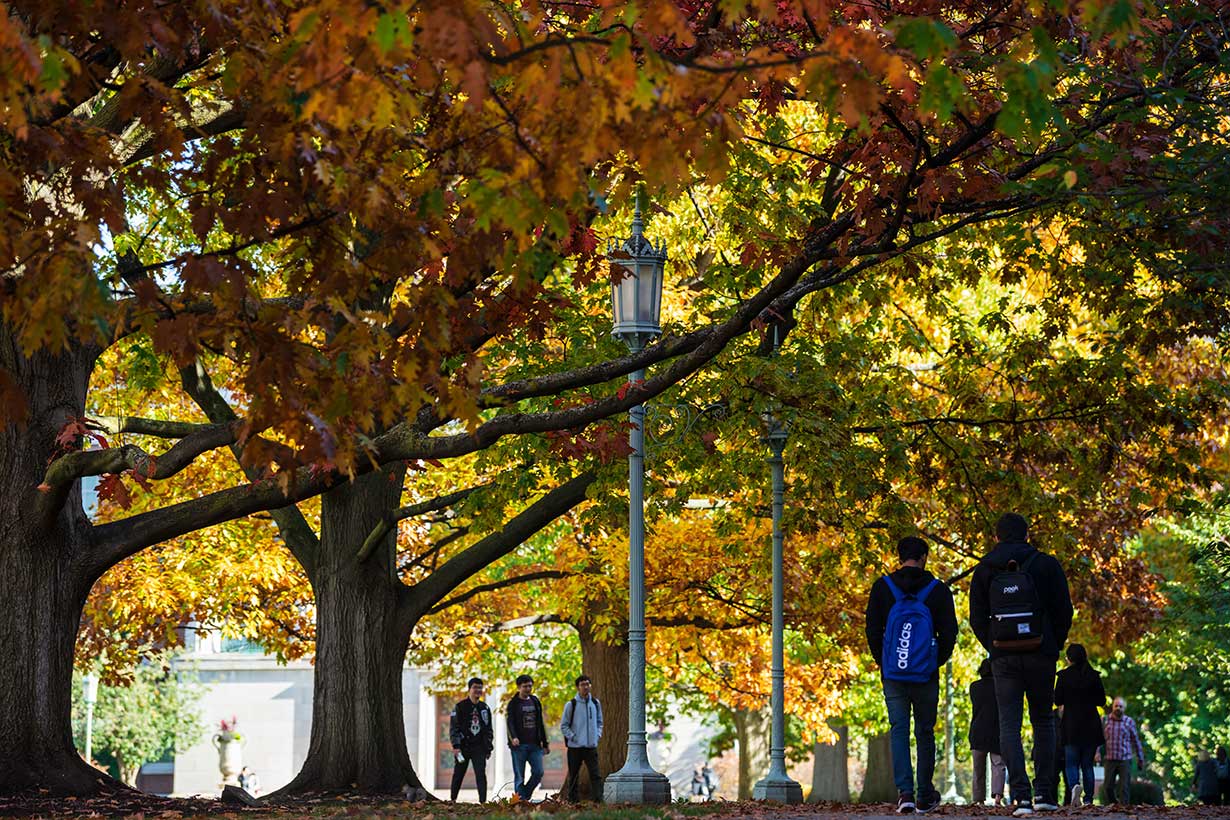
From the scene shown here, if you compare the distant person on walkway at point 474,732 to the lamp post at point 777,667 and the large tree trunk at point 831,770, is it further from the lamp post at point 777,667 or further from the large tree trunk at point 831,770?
the large tree trunk at point 831,770

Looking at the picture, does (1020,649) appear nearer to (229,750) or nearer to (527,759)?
(527,759)

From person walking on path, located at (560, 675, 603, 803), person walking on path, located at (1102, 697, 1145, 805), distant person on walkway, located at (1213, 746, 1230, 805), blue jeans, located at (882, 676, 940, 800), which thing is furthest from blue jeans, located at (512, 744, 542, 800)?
distant person on walkway, located at (1213, 746, 1230, 805)

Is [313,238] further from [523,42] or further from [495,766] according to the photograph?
[495,766]

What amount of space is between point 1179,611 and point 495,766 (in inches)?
1465

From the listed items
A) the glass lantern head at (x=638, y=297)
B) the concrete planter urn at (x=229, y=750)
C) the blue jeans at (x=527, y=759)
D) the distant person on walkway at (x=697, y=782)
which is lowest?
the distant person on walkway at (x=697, y=782)

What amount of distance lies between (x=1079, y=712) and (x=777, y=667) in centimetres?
320

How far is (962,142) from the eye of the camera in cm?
970

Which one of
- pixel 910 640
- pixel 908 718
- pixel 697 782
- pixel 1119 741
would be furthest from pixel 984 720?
pixel 697 782

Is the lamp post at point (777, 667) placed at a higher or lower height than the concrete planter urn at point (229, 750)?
higher

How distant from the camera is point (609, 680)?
79.6ft

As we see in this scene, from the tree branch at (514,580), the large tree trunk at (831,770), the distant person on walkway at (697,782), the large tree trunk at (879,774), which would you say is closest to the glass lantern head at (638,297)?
the tree branch at (514,580)

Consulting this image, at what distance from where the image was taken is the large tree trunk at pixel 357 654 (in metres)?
17.2

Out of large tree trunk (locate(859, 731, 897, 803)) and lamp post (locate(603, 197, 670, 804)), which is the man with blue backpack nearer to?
lamp post (locate(603, 197, 670, 804))

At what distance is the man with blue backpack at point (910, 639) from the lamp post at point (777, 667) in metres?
5.96
